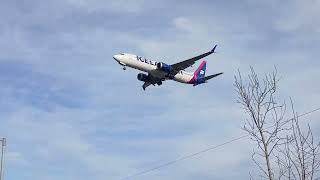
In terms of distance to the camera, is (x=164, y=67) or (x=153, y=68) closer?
(x=164, y=67)

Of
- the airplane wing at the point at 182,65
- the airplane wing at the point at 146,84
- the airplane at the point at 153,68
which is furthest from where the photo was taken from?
the airplane wing at the point at 146,84

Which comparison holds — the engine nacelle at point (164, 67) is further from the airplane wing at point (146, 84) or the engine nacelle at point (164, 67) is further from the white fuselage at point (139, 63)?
the airplane wing at point (146, 84)

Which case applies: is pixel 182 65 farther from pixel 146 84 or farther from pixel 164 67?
pixel 146 84

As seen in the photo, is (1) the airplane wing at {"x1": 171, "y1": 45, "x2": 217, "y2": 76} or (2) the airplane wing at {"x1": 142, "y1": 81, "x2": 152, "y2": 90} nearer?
(1) the airplane wing at {"x1": 171, "y1": 45, "x2": 217, "y2": 76}

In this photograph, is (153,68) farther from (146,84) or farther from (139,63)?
(146,84)

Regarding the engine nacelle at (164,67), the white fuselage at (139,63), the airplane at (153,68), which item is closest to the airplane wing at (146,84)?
the airplane at (153,68)

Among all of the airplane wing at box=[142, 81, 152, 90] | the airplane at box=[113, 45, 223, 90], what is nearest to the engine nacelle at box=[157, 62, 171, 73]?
the airplane at box=[113, 45, 223, 90]

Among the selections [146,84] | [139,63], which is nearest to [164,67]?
[139,63]

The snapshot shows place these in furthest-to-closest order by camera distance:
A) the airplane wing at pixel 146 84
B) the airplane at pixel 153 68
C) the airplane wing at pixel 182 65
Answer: the airplane wing at pixel 146 84 < the airplane at pixel 153 68 < the airplane wing at pixel 182 65

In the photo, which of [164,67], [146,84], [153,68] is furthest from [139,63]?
[146,84]

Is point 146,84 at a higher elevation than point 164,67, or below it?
higher

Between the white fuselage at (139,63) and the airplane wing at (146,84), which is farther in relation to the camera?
the airplane wing at (146,84)

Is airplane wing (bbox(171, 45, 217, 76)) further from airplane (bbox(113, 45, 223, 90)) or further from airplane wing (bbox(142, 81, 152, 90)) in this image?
airplane wing (bbox(142, 81, 152, 90))

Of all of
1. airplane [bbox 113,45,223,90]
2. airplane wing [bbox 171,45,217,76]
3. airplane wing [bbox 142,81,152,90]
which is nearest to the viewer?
airplane wing [bbox 171,45,217,76]
